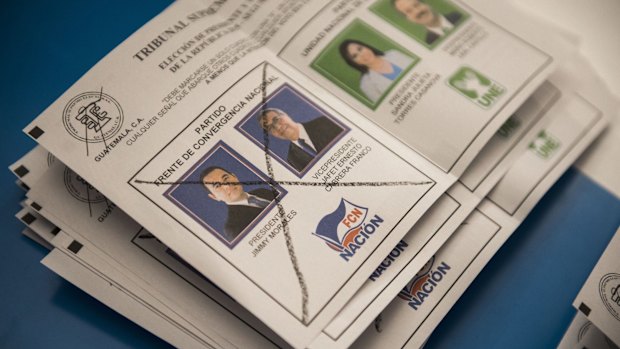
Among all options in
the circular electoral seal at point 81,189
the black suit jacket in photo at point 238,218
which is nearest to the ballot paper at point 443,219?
the black suit jacket in photo at point 238,218

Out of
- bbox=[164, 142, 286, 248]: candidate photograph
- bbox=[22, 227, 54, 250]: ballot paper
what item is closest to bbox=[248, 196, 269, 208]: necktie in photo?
bbox=[164, 142, 286, 248]: candidate photograph

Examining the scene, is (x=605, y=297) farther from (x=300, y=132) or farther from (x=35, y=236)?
(x=35, y=236)

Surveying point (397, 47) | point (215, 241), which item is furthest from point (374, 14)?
point (215, 241)

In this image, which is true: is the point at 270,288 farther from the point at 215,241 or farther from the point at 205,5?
the point at 205,5

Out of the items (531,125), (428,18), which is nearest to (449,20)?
(428,18)

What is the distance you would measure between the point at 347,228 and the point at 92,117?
245 millimetres

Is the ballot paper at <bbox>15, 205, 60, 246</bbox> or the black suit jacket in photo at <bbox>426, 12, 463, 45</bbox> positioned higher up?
the black suit jacket in photo at <bbox>426, 12, 463, 45</bbox>

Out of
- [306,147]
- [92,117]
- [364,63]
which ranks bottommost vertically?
[92,117]

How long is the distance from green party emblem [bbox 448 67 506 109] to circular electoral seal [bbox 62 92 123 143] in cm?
31

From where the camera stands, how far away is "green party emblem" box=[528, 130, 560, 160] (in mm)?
597

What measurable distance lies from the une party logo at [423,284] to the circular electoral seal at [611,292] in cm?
13

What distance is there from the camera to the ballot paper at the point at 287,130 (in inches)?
19.9

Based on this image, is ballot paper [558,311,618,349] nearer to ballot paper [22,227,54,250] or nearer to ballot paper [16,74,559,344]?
ballot paper [16,74,559,344]

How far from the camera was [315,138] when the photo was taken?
1.82 feet
